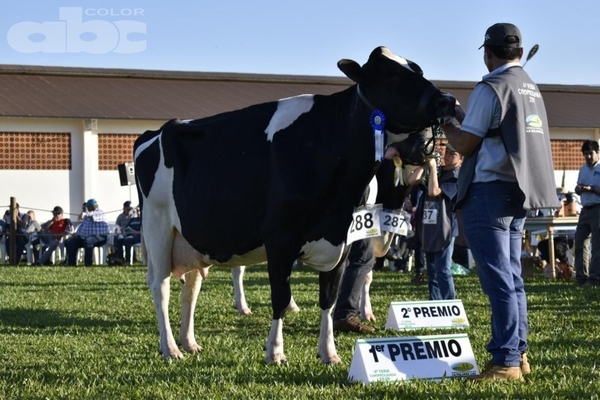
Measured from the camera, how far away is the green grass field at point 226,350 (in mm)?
6391

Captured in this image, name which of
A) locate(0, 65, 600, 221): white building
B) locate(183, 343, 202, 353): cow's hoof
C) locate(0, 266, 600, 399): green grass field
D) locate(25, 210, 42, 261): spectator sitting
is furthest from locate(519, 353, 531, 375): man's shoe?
locate(0, 65, 600, 221): white building

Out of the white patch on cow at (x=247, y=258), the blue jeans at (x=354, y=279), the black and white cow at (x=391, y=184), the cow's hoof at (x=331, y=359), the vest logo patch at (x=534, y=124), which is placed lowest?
the cow's hoof at (x=331, y=359)

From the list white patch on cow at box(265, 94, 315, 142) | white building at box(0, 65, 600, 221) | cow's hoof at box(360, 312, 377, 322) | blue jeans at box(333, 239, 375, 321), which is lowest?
cow's hoof at box(360, 312, 377, 322)

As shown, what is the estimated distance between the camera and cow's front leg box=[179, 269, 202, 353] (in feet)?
29.5

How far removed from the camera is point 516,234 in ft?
22.3

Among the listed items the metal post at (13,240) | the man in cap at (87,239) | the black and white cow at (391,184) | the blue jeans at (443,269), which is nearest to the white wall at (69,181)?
the metal post at (13,240)

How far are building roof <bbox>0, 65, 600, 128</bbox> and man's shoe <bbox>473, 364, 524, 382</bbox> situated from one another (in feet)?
115

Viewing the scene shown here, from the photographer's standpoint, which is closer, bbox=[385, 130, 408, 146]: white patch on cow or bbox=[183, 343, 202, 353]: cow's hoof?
bbox=[385, 130, 408, 146]: white patch on cow

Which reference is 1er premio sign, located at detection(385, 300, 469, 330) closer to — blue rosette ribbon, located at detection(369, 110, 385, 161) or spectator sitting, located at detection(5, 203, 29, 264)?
blue rosette ribbon, located at detection(369, 110, 385, 161)

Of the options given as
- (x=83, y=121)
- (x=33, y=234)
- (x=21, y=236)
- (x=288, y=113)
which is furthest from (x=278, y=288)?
(x=83, y=121)

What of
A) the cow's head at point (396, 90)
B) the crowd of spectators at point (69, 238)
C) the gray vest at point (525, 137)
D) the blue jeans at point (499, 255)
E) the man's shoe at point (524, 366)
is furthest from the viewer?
the crowd of spectators at point (69, 238)

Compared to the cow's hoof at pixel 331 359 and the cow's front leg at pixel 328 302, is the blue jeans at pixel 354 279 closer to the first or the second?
the cow's front leg at pixel 328 302

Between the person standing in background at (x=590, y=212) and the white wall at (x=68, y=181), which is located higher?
the white wall at (x=68, y=181)

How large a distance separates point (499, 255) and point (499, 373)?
0.76 meters
